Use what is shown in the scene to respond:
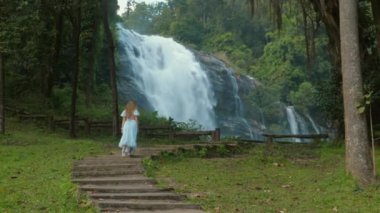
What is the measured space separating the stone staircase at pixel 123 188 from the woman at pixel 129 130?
0.33 metres

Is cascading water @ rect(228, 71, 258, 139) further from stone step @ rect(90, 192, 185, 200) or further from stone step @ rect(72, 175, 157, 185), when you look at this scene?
stone step @ rect(90, 192, 185, 200)

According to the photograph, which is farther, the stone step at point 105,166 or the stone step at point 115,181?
the stone step at point 105,166

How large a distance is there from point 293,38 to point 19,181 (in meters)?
49.5

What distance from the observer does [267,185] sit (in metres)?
10.8

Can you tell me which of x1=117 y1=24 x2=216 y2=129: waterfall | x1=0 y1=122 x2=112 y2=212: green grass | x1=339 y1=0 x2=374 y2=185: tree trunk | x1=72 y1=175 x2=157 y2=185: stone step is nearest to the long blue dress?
x1=0 y1=122 x2=112 y2=212: green grass

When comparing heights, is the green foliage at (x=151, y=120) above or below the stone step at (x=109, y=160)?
above

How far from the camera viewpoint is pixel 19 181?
1035 centimetres

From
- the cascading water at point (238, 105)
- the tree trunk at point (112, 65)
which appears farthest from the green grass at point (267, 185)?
the cascading water at point (238, 105)

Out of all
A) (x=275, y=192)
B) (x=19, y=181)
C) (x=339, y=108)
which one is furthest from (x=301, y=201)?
(x=339, y=108)

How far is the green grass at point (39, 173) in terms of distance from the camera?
824cm

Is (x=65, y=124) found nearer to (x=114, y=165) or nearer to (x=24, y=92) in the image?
(x=24, y=92)

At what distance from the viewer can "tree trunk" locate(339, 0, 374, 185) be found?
1002cm

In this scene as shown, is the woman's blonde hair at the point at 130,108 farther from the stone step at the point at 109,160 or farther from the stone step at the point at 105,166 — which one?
the stone step at the point at 105,166

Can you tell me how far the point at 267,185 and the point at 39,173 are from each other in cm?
480
